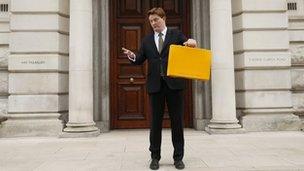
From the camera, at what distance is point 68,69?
34.4 feet

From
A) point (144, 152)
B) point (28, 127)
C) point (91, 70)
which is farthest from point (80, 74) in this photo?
point (144, 152)

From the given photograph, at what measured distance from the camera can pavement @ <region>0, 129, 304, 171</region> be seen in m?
5.75

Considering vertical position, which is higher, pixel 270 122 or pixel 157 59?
pixel 157 59

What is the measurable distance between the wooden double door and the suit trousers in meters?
5.72

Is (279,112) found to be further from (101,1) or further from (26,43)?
(26,43)

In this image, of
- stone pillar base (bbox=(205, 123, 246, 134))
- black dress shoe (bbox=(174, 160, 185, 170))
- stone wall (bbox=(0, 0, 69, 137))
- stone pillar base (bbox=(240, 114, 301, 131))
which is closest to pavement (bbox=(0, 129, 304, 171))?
black dress shoe (bbox=(174, 160, 185, 170))

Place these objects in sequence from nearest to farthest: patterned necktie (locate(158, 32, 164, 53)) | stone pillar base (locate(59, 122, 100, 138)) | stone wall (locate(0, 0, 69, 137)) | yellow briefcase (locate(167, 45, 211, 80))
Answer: yellow briefcase (locate(167, 45, 211, 80)), patterned necktie (locate(158, 32, 164, 53)), stone pillar base (locate(59, 122, 100, 138)), stone wall (locate(0, 0, 69, 137))

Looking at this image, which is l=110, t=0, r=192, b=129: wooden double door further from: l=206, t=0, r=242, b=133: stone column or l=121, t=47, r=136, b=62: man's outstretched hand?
l=121, t=47, r=136, b=62: man's outstretched hand

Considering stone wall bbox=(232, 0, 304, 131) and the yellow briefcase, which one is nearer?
the yellow briefcase

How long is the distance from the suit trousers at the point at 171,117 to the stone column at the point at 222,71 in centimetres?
425

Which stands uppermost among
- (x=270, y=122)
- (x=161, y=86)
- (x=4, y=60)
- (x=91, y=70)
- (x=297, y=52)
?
(x=297, y=52)

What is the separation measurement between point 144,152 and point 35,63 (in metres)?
4.50

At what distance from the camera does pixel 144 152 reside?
23.4ft

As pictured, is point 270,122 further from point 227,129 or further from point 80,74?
point 80,74
